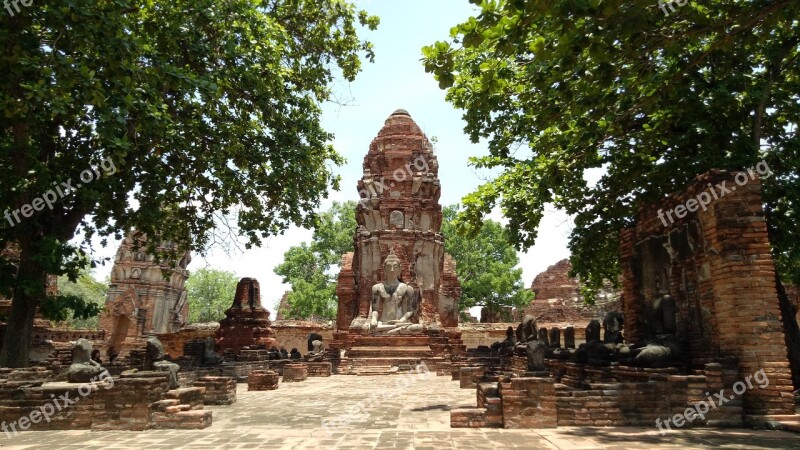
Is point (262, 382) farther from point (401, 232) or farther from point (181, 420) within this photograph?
point (401, 232)

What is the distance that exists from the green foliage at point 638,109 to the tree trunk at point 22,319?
832 centimetres

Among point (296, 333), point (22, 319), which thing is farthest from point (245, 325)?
point (22, 319)

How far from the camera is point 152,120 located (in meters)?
9.16

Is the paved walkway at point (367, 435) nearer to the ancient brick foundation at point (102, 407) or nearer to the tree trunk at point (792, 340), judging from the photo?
the ancient brick foundation at point (102, 407)

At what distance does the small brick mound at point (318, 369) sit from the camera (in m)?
17.2

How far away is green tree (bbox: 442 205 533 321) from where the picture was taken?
34938mm

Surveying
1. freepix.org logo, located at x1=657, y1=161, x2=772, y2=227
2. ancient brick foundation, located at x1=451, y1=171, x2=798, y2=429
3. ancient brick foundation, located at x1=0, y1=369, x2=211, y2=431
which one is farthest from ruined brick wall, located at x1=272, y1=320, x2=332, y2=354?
freepix.org logo, located at x1=657, y1=161, x2=772, y2=227

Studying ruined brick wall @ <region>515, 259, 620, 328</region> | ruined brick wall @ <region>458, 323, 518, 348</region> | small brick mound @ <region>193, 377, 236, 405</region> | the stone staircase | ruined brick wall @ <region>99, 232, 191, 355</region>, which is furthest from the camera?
ruined brick wall @ <region>99, 232, 191, 355</region>

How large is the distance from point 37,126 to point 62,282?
42554 mm

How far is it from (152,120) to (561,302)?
31515 mm

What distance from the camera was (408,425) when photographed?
23.8 feet

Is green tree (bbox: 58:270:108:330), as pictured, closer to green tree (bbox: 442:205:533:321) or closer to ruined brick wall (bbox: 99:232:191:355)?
ruined brick wall (bbox: 99:232:191:355)

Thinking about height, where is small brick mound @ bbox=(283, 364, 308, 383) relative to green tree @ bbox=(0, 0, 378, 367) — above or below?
below

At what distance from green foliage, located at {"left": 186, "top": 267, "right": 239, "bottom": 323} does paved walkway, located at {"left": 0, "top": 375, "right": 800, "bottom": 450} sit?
167 ft
